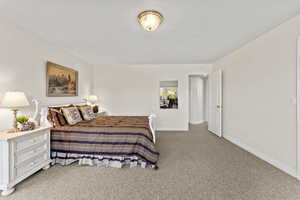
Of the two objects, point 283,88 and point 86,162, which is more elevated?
point 283,88

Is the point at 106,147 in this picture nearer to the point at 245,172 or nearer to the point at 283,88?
the point at 245,172

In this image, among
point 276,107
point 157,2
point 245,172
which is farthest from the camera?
point 276,107

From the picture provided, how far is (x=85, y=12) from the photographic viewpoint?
6.95 ft

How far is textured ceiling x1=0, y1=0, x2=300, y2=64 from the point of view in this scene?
1948 millimetres

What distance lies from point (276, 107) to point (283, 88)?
36 cm

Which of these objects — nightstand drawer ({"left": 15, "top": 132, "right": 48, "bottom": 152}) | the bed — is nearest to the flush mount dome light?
the bed

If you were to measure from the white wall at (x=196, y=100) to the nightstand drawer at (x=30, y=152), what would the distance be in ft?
19.2

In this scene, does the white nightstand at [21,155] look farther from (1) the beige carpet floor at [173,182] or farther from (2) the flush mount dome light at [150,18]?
(2) the flush mount dome light at [150,18]

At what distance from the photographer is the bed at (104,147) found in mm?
2605

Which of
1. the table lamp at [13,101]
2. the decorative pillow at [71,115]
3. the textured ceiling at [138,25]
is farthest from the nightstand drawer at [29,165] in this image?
the textured ceiling at [138,25]

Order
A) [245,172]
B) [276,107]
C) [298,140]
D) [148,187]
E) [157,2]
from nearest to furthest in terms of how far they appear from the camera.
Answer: [157,2] → [148,187] → [298,140] → [245,172] → [276,107]

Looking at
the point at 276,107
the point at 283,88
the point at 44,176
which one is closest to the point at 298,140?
the point at 276,107

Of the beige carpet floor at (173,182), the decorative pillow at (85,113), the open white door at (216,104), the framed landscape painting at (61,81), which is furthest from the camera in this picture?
the open white door at (216,104)

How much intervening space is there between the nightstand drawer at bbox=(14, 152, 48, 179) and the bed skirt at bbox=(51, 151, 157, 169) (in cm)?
27
